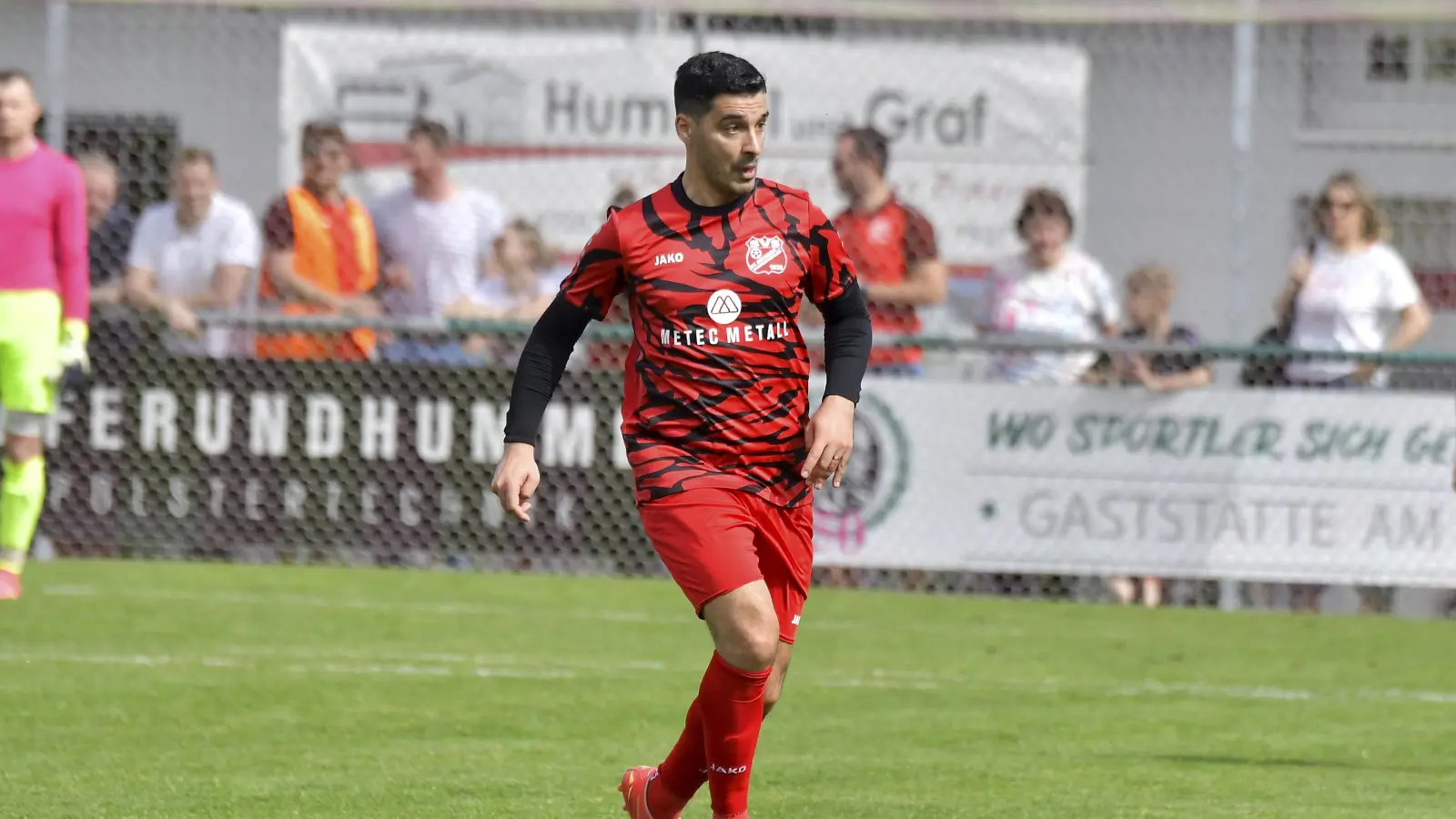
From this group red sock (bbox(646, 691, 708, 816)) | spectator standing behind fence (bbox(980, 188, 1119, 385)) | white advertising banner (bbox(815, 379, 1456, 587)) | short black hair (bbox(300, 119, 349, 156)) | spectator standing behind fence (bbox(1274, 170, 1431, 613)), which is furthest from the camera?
short black hair (bbox(300, 119, 349, 156))

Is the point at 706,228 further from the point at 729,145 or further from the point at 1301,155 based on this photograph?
the point at 1301,155

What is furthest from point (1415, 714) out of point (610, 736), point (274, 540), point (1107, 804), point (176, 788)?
point (274, 540)

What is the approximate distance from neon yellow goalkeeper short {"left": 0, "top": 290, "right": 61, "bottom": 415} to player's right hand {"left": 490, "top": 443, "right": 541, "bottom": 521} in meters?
5.64

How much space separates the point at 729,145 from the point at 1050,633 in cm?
599

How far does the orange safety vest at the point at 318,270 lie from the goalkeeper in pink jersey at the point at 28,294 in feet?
7.67

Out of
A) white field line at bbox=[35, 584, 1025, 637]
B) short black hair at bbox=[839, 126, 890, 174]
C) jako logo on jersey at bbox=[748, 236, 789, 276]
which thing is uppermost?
short black hair at bbox=[839, 126, 890, 174]

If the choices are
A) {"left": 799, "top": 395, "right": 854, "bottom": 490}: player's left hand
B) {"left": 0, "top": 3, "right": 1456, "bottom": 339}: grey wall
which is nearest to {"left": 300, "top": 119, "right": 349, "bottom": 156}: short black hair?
{"left": 0, "top": 3, "right": 1456, "bottom": 339}: grey wall

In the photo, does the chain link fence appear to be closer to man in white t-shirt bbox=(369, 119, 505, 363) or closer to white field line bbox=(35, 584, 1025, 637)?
man in white t-shirt bbox=(369, 119, 505, 363)

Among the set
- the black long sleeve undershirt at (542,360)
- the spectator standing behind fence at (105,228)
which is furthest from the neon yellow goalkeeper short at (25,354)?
the black long sleeve undershirt at (542,360)

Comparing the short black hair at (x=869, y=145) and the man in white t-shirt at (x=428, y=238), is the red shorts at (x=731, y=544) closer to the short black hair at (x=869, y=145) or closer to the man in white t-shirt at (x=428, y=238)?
the short black hair at (x=869, y=145)

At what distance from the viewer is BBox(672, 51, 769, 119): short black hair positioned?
5324 millimetres

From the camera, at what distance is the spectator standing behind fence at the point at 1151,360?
11992 mm

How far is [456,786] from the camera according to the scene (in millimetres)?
6383

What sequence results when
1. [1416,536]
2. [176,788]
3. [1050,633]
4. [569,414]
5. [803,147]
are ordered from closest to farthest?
1. [176,788]
2. [1050,633]
3. [1416,536]
4. [569,414]
5. [803,147]
